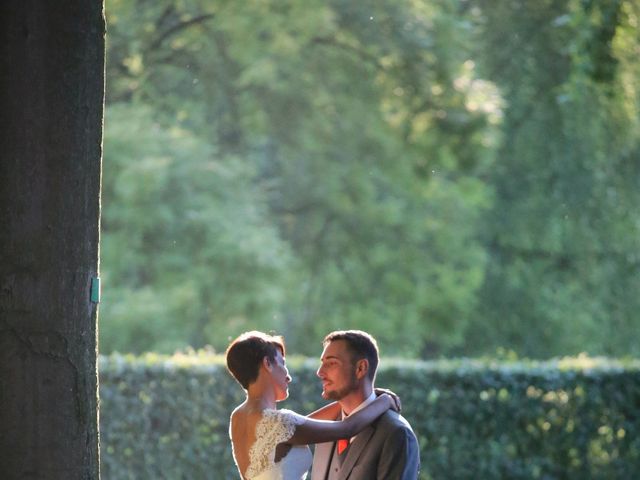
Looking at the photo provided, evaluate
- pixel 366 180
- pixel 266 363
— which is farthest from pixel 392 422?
pixel 366 180

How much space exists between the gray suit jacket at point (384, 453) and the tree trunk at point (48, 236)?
1.17 m

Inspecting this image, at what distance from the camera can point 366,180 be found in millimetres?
23375

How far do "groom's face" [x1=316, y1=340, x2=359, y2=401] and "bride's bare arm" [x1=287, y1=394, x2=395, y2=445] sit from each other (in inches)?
5.1

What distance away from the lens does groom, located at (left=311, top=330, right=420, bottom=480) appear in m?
5.23

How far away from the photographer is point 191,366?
12484 mm

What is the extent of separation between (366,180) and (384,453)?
1823 centimetres

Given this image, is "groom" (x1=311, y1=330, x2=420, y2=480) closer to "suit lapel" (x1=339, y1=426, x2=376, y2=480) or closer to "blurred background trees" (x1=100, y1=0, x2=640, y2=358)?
"suit lapel" (x1=339, y1=426, x2=376, y2=480)

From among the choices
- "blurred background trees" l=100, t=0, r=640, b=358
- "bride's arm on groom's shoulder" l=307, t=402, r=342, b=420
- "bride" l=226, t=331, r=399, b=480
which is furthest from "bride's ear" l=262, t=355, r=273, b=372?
"blurred background trees" l=100, t=0, r=640, b=358

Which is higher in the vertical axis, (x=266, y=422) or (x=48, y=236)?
(x=48, y=236)

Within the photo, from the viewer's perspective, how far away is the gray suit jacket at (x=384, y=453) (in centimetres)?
520

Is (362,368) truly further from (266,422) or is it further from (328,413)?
(328,413)

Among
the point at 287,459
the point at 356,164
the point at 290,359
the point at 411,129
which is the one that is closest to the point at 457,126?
the point at 411,129

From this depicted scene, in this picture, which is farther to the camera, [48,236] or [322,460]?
[322,460]

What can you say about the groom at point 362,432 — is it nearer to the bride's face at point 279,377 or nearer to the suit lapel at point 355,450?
the suit lapel at point 355,450
